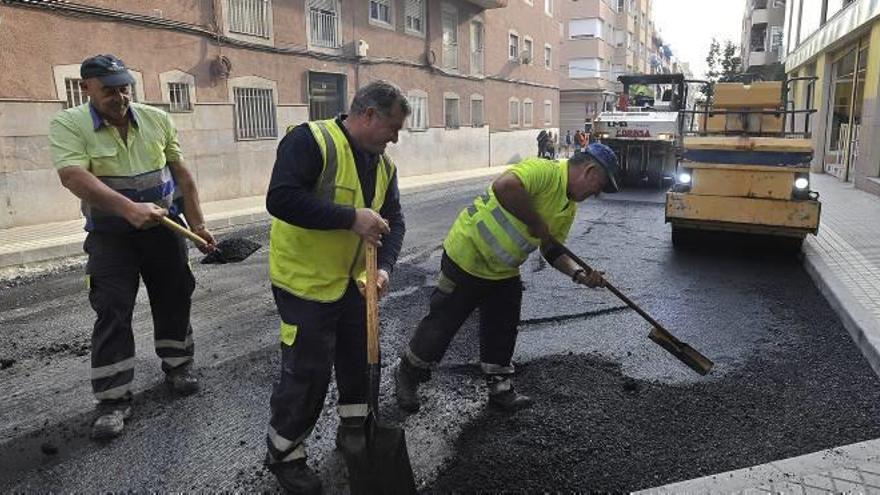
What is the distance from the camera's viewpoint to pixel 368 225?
235 centimetres

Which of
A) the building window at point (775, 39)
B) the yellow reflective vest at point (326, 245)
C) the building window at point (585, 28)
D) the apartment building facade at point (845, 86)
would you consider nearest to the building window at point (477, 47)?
the apartment building facade at point (845, 86)

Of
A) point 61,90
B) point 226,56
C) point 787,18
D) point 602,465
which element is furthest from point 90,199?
point 787,18

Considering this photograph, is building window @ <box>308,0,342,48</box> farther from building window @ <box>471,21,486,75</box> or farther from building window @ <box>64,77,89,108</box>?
building window @ <box>471,21,486,75</box>

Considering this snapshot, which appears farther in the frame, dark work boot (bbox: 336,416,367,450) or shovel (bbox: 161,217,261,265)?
shovel (bbox: 161,217,261,265)

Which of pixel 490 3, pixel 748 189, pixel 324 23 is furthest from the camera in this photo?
pixel 490 3

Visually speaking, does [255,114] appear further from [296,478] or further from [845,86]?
[845,86]

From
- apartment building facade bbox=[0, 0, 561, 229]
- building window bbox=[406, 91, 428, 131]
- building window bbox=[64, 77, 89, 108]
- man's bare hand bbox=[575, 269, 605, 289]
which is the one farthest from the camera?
building window bbox=[406, 91, 428, 131]

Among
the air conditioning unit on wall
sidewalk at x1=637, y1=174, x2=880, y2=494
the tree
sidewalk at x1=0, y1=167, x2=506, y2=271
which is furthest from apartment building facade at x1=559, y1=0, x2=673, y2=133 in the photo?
sidewalk at x1=0, y1=167, x2=506, y2=271

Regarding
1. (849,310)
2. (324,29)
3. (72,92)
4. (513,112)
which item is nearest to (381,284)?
(849,310)

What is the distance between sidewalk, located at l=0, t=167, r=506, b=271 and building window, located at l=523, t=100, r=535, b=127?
17333 millimetres

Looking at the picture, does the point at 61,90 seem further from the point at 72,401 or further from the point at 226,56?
the point at 72,401

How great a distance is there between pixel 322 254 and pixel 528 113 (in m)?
26.9

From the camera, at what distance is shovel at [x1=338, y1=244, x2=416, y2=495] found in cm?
235

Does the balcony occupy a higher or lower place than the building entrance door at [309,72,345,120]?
higher
